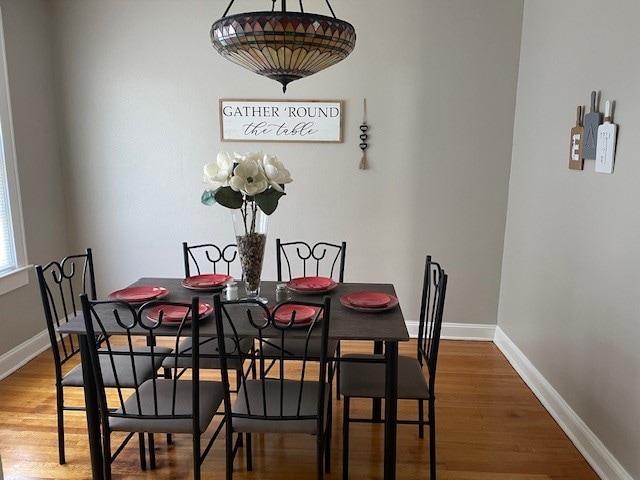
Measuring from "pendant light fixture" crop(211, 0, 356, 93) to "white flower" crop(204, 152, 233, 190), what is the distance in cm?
41

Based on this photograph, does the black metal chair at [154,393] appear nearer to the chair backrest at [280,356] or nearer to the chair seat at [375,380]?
the chair backrest at [280,356]

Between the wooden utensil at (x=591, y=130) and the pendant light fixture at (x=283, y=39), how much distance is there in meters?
1.32

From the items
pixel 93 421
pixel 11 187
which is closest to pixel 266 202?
pixel 93 421

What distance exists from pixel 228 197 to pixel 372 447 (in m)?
1.44

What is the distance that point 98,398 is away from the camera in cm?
198

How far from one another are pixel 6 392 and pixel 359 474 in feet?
7.19

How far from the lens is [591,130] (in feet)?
7.89

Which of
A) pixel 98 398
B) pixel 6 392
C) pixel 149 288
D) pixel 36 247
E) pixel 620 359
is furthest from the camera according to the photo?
pixel 36 247

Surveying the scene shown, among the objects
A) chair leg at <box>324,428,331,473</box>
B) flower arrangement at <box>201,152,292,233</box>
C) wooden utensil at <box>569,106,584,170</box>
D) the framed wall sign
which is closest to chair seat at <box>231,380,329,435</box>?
chair leg at <box>324,428,331,473</box>

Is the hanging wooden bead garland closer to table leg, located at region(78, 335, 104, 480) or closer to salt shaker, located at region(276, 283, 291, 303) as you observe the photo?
salt shaker, located at region(276, 283, 291, 303)

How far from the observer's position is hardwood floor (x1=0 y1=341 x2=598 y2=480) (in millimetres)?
2281

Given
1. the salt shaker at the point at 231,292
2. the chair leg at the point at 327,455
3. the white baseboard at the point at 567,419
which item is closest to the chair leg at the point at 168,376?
the salt shaker at the point at 231,292

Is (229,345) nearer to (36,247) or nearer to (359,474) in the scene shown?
(359,474)

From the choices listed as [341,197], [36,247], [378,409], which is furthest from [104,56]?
[378,409]
